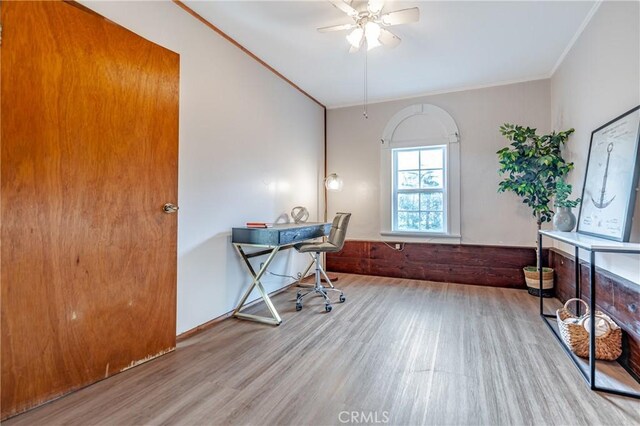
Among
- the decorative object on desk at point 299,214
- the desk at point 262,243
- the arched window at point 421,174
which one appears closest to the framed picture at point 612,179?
the arched window at point 421,174

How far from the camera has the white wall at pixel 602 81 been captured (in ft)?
6.49

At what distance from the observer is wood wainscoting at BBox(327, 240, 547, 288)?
393cm

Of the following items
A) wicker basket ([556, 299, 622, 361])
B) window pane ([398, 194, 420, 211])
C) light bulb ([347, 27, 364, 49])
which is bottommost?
wicker basket ([556, 299, 622, 361])

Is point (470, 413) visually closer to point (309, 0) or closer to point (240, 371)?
point (240, 371)

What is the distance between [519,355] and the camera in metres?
2.12

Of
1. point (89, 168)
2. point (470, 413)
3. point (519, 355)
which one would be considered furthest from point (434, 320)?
point (89, 168)

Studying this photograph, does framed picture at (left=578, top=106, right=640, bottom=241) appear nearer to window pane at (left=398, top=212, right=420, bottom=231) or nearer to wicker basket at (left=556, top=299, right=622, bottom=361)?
wicker basket at (left=556, top=299, right=622, bottom=361)

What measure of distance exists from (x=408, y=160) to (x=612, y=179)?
8.40ft

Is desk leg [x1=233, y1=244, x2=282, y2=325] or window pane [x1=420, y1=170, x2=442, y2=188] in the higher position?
window pane [x1=420, y1=170, x2=442, y2=188]

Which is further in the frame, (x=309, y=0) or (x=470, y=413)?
(x=309, y=0)

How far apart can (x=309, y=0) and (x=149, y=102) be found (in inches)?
57.9

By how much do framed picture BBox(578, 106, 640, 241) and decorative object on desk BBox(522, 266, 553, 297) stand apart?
1.17m

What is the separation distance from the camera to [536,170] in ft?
11.4

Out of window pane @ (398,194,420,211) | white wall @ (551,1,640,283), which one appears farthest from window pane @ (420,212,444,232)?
white wall @ (551,1,640,283)
